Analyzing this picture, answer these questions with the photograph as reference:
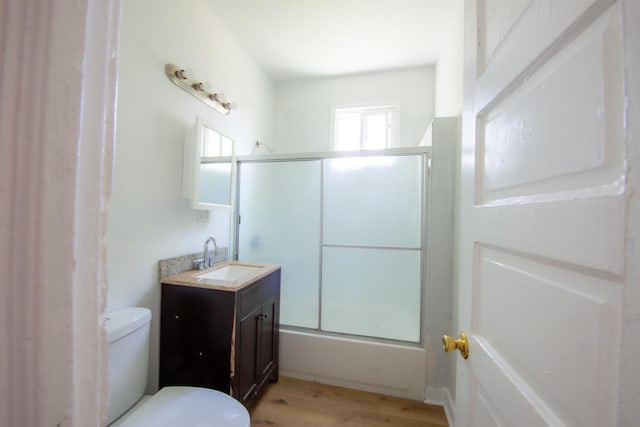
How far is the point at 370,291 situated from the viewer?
2098 mm

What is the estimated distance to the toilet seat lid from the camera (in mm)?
940

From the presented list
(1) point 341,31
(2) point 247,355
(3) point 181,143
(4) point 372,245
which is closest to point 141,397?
(2) point 247,355

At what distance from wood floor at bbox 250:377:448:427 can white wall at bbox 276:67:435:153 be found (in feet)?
7.79

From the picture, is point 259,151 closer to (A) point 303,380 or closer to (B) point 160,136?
(B) point 160,136

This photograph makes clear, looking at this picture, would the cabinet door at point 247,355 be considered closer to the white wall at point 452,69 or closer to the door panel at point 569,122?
the door panel at point 569,122

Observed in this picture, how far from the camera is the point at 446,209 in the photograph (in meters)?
1.67

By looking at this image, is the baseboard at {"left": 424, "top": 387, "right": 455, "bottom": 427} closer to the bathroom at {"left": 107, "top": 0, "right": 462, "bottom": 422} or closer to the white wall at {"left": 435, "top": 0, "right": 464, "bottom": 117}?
the bathroom at {"left": 107, "top": 0, "right": 462, "bottom": 422}

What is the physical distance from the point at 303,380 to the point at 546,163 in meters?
2.04

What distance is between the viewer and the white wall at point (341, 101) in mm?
2676

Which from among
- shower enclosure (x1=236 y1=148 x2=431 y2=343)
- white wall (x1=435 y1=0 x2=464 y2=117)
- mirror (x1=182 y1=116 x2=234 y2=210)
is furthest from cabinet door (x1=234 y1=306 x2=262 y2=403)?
white wall (x1=435 y1=0 x2=464 y2=117)

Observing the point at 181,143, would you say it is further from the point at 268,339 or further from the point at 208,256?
the point at 268,339

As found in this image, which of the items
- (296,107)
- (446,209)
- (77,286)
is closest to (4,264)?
(77,286)

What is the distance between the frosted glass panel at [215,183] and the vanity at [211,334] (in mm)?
544

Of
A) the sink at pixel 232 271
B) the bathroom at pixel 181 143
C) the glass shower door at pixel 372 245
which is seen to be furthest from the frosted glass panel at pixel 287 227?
the sink at pixel 232 271
